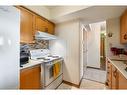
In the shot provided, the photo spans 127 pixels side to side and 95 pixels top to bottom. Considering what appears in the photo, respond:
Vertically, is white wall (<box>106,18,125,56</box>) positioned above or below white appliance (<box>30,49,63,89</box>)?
above

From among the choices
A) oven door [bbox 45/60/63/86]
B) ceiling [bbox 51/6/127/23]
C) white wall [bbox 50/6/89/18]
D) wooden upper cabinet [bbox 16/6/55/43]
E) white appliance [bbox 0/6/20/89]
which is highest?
white wall [bbox 50/6/89/18]

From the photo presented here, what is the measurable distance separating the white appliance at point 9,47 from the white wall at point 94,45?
490 centimetres

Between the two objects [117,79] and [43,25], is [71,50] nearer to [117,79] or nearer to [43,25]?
[43,25]

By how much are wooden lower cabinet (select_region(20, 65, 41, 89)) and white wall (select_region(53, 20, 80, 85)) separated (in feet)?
3.87

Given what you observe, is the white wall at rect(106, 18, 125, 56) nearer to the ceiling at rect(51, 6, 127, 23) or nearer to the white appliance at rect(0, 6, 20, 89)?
the ceiling at rect(51, 6, 127, 23)

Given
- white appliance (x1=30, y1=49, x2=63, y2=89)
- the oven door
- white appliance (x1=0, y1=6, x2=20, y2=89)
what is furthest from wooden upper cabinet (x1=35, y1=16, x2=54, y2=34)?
white appliance (x1=0, y1=6, x2=20, y2=89)

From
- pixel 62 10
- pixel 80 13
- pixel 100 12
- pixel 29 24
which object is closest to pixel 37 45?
pixel 29 24

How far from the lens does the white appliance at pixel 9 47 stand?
105 cm

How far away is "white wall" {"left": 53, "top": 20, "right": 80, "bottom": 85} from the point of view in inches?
120

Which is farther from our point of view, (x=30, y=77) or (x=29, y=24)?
(x=29, y=24)

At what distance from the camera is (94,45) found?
575 centimetres

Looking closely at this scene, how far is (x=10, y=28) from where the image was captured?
3.81ft

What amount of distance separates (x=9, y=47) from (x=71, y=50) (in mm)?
2189
